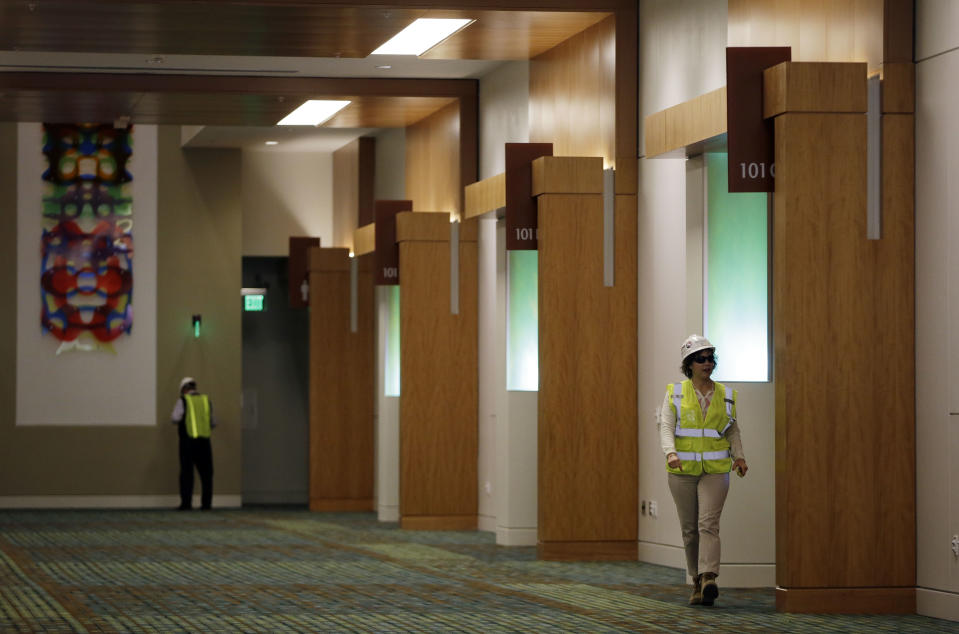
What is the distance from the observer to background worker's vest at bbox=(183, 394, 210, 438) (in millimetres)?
20141

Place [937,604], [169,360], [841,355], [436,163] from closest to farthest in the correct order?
[937,604], [841,355], [436,163], [169,360]

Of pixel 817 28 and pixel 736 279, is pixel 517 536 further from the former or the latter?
pixel 817 28

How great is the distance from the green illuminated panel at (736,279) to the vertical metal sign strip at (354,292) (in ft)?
30.3

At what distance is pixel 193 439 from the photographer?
20.2m

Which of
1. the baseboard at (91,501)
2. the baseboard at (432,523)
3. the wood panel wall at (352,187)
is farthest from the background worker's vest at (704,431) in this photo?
the baseboard at (91,501)

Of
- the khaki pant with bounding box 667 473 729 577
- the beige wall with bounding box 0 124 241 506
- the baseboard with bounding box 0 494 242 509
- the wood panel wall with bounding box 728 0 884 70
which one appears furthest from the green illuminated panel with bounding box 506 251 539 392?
the baseboard with bounding box 0 494 242 509

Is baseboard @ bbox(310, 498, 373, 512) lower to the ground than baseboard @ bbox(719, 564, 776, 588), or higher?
lower

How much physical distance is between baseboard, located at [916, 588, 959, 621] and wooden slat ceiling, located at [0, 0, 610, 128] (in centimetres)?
556

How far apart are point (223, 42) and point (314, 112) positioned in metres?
4.33

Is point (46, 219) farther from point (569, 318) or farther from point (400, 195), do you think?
point (569, 318)

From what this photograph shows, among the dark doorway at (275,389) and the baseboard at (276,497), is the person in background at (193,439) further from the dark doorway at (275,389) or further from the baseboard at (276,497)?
the dark doorway at (275,389)

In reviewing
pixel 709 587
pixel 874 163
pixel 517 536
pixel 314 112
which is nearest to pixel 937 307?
pixel 874 163

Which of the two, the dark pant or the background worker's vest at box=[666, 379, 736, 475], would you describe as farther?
the dark pant

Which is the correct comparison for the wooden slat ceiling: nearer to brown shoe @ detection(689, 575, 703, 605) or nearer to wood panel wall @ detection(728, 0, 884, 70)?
wood panel wall @ detection(728, 0, 884, 70)
